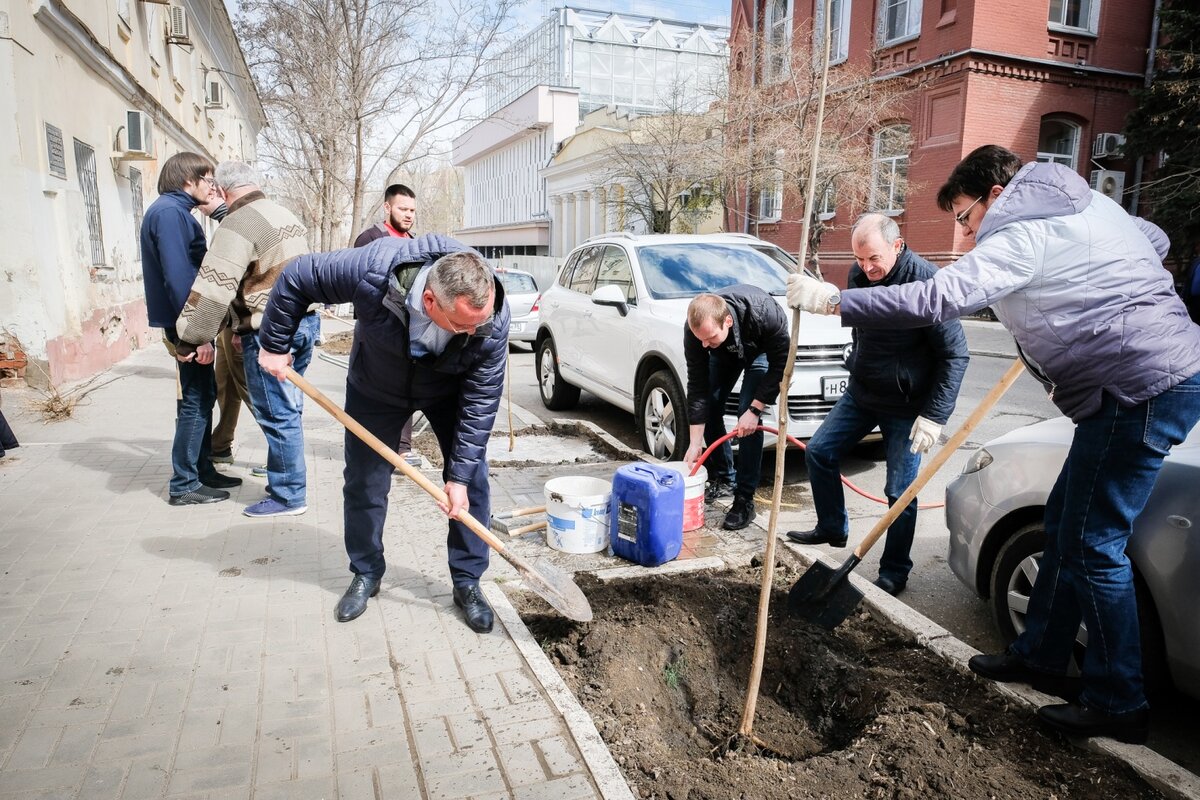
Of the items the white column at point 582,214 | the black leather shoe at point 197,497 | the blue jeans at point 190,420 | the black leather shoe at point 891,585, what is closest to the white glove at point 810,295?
the black leather shoe at point 891,585

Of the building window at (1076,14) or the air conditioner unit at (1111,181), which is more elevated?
the building window at (1076,14)

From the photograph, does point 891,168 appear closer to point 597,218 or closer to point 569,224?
point 597,218

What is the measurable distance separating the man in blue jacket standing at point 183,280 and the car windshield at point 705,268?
11.7 ft

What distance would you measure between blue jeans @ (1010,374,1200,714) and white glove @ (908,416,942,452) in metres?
1.15

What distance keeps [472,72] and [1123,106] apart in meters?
16.0

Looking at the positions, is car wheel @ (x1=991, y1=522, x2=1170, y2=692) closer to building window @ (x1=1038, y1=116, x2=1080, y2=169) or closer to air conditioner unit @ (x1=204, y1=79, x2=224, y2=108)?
building window @ (x1=1038, y1=116, x2=1080, y2=169)

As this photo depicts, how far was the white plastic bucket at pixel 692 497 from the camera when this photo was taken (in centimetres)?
487

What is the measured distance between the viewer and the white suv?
607 cm

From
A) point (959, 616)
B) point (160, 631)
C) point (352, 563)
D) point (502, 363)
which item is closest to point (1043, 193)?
point (502, 363)

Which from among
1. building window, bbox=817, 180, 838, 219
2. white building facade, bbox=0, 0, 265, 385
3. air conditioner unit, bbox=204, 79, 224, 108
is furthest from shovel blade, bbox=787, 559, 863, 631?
air conditioner unit, bbox=204, 79, 224, 108

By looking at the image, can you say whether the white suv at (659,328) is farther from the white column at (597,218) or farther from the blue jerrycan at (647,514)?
the white column at (597,218)

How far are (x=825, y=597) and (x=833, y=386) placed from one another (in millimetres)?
2721

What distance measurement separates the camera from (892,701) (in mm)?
2957

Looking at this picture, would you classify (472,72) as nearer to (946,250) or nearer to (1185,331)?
(946,250)
